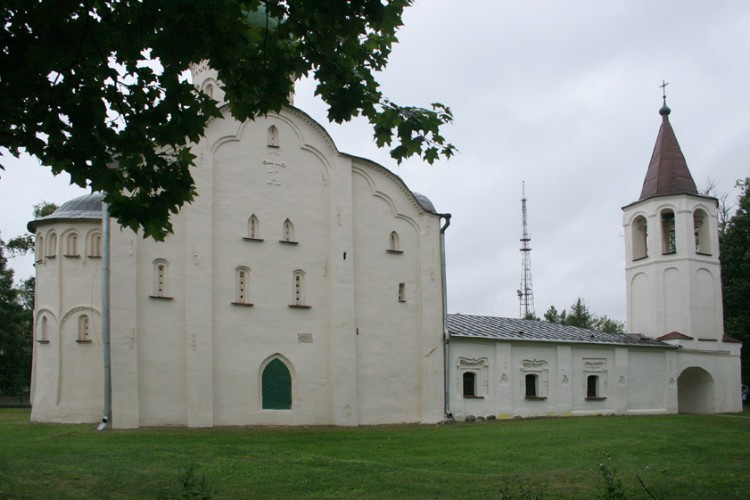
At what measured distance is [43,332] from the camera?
21156 millimetres

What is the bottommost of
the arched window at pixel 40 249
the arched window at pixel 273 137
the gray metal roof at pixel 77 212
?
the arched window at pixel 40 249

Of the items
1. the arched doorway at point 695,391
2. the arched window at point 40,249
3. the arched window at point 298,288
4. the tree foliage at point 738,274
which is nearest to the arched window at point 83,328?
the arched window at point 40,249

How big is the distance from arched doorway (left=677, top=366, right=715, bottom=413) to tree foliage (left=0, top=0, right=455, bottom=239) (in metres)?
27.2

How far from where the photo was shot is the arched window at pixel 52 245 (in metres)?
21.4

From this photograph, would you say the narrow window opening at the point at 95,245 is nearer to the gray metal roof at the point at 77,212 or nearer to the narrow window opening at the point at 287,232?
the gray metal roof at the point at 77,212

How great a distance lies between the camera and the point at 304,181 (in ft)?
75.0

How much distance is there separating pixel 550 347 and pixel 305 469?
1650 cm

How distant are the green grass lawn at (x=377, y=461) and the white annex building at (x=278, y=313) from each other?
1455 mm

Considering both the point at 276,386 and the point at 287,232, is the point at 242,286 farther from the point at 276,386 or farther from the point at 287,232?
the point at 276,386

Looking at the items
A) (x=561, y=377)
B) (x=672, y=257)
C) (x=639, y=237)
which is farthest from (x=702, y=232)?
(x=561, y=377)

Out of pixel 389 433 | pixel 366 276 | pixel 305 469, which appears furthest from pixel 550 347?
pixel 305 469

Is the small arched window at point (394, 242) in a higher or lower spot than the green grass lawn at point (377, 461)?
higher

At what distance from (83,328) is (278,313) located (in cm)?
515

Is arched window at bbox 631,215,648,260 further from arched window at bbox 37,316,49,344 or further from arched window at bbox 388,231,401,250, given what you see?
arched window at bbox 37,316,49,344
